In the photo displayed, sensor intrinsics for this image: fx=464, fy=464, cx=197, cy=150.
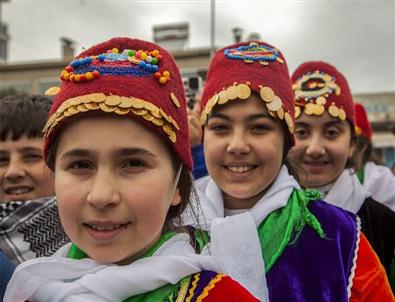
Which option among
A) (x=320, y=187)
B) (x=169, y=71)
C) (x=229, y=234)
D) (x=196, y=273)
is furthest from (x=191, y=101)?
(x=196, y=273)

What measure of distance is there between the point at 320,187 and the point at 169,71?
1.52 m

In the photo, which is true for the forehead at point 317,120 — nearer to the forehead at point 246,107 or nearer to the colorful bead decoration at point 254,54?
the colorful bead decoration at point 254,54

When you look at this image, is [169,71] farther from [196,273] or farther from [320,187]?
[320,187]

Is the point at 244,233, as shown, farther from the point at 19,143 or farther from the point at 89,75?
the point at 19,143

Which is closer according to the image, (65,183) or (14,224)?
(65,183)

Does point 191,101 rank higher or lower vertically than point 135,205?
higher

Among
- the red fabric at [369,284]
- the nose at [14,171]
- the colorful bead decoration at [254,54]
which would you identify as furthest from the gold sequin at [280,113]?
the nose at [14,171]

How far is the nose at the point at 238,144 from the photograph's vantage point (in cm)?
187

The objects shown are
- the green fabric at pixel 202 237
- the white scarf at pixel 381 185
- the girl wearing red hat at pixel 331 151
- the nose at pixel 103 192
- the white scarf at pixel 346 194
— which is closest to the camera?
the nose at pixel 103 192

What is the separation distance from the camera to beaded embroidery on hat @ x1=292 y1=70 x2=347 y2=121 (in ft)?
8.00

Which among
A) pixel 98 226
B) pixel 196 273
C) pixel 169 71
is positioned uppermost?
pixel 169 71

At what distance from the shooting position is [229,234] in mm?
1797

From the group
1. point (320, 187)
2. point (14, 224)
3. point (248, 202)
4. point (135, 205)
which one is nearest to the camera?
point (135, 205)

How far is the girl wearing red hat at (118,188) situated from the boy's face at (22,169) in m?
0.69
